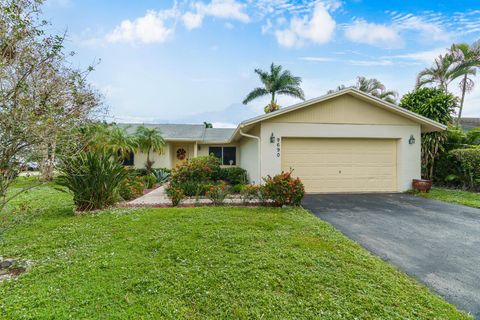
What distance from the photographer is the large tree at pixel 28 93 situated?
115 inches

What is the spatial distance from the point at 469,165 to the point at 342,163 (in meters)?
5.05

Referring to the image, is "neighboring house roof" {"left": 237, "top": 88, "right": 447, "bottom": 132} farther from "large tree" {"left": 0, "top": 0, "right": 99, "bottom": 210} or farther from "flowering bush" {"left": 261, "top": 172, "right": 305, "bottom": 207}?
"large tree" {"left": 0, "top": 0, "right": 99, "bottom": 210}

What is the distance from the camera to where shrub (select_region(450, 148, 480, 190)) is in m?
9.23

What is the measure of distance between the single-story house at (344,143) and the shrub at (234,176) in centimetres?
249

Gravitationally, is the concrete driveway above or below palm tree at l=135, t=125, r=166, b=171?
below

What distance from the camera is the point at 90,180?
645 cm

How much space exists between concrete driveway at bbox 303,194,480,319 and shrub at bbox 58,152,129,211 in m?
6.07

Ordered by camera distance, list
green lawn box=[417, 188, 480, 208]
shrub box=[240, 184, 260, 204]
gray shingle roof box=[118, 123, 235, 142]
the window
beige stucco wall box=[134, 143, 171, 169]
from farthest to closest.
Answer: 1. the window
2. gray shingle roof box=[118, 123, 235, 142]
3. beige stucco wall box=[134, 143, 171, 169]
4. green lawn box=[417, 188, 480, 208]
5. shrub box=[240, 184, 260, 204]

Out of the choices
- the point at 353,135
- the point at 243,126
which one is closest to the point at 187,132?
the point at 243,126

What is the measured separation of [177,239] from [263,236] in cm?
158

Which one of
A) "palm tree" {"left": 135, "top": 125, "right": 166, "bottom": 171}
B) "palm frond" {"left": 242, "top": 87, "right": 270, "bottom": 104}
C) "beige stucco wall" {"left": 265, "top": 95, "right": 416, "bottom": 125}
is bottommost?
"palm tree" {"left": 135, "top": 125, "right": 166, "bottom": 171}

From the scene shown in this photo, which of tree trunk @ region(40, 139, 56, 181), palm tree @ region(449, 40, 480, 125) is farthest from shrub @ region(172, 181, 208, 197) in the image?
palm tree @ region(449, 40, 480, 125)

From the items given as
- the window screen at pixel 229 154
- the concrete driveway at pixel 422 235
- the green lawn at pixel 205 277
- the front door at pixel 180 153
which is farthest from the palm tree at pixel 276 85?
the green lawn at pixel 205 277

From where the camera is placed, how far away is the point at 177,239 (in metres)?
4.17
